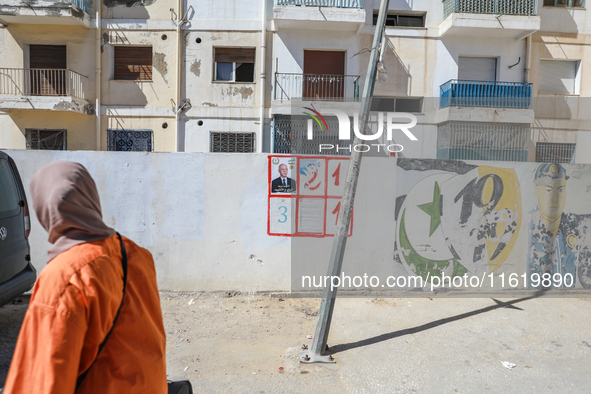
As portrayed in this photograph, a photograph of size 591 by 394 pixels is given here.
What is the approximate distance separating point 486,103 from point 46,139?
55.9 feet

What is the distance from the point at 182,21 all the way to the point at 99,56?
11.2ft

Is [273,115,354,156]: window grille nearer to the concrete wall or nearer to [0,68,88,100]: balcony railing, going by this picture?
[0,68,88,100]: balcony railing

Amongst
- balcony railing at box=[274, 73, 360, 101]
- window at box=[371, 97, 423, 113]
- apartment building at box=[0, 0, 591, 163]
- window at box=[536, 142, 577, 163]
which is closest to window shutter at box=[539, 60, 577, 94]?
apartment building at box=[0, 0, 591, 163]

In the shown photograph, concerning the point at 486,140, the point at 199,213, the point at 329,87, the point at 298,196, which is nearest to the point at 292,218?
the point at 298,196

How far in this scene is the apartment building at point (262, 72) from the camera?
50.4 ft

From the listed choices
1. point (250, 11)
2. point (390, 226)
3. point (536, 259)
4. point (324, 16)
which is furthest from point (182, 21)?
point (536, 259)

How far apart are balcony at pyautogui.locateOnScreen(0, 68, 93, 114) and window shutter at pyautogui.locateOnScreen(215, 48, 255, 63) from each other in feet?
16.9

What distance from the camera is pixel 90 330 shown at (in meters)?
1.28

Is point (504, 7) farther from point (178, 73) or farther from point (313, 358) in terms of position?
point (313, 358)

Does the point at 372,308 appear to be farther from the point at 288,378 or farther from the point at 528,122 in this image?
the point at 528,122

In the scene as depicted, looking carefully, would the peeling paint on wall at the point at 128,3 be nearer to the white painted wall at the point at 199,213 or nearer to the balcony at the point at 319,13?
the balcony at the point at 319,13

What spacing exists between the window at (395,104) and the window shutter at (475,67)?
85.2 inches

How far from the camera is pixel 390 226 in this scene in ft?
18.3

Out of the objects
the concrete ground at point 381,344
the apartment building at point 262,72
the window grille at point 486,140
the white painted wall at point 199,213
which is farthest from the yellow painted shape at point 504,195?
the window grille at point 486,140
